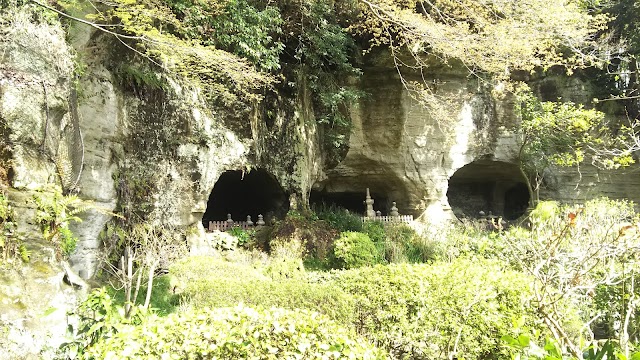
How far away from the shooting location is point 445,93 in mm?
14039

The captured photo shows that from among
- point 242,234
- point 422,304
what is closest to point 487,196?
point 242,234

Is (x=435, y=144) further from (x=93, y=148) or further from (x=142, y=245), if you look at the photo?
(x=93, y=148)

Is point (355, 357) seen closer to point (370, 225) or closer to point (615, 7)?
point (370, 225)

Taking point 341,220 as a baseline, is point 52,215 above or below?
above

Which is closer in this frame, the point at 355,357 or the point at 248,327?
the point at 355,357

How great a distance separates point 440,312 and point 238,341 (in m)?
2.84

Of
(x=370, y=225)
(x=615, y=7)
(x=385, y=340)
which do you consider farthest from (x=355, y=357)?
(x=615, y=7)

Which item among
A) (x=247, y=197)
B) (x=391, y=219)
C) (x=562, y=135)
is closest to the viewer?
(x=562, y=135)

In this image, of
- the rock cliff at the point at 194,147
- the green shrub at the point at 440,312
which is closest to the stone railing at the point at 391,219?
the rock cliff at the point at 194,147

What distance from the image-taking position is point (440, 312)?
15.7ft

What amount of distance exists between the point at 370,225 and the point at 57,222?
800cm

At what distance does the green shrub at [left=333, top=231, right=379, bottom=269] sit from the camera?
9.29m

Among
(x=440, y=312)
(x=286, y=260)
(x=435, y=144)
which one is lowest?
(x=286, y=260)

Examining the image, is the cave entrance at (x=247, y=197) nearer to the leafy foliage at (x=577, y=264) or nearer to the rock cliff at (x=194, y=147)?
the rock cliff at (x=194, y=147)
